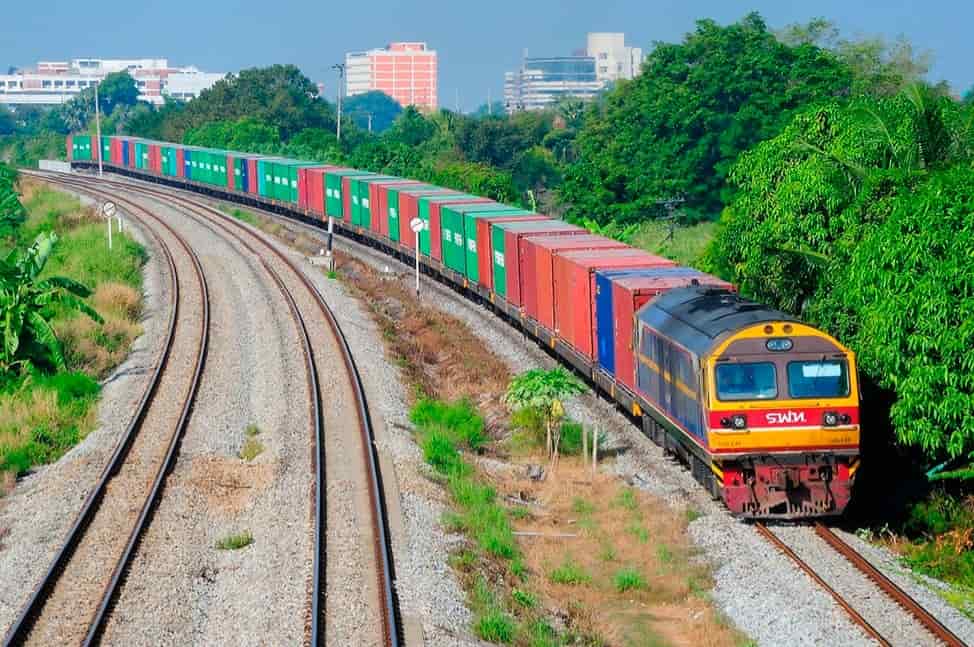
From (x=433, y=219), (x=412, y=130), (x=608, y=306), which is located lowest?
(x=608, y=306)

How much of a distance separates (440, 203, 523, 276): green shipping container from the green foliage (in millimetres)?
13557

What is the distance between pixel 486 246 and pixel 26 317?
13883mm

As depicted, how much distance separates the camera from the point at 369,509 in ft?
64.9

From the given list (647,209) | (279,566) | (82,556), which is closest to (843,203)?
(279,566)

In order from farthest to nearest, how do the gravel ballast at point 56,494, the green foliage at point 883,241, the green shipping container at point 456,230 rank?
the green shipping container at point 456,230, the green foliage at point 883,241, the gravel ballast at point 56,494

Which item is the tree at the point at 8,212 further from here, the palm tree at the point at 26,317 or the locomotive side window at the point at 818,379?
the locomotive side window at the point at 818,379

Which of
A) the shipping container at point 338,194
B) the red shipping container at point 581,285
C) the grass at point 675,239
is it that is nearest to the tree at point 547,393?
the red shipping container at point 581,285

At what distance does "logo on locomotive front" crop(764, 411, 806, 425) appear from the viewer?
62.5ft

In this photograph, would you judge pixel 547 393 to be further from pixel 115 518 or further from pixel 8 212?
pixel 8 212

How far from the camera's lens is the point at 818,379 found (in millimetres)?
19172

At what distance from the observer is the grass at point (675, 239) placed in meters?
51.0

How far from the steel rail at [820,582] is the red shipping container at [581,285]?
27.1ft

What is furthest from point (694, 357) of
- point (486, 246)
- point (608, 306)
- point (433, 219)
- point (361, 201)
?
point (361, 201)

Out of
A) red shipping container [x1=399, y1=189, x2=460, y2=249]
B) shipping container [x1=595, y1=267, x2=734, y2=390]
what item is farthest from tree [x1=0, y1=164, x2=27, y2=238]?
shipping container [x1=595, y1=267, x2=734, y2=390]
